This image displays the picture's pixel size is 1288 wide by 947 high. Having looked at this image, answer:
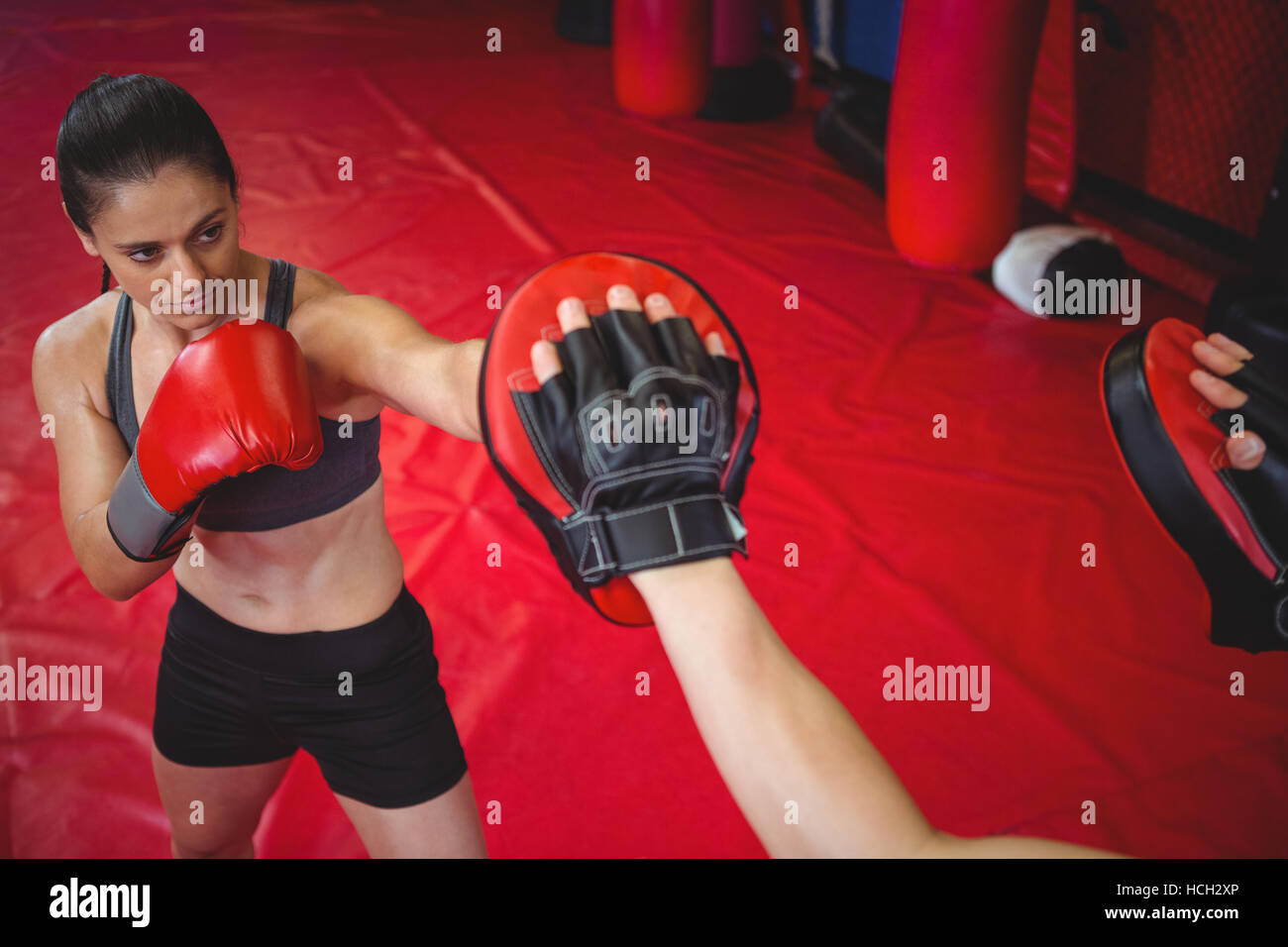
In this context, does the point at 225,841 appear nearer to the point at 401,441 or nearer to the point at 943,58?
the point at 401,441

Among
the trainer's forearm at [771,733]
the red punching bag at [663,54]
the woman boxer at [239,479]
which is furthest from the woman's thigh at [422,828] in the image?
the red punching bag at [663,54]

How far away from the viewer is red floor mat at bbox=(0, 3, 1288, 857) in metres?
1.76

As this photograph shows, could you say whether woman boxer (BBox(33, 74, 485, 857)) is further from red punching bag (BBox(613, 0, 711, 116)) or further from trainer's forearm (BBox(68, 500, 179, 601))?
red punching bag (BBox(613, 0, 711, 116))

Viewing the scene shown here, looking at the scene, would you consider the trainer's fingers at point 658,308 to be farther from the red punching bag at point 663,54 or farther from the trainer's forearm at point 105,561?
the red punching bag at point 663,54

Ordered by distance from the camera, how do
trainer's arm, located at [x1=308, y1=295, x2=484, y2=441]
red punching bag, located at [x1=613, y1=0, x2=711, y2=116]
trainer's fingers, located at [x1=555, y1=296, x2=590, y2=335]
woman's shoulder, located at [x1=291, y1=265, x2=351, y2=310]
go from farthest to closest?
red punching bag, located at [x1=613, y1=0, x2=711, y2=116], woman's shoulder, located at [x1=291, y1=265, x2=351, y2=310], trainer's arm, located at [x1=308, y1=295, x2=484, y2=441], trainer's fingers, located at [x1=555, y1=296, x2=590, y2=335]

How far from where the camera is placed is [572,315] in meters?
0.87

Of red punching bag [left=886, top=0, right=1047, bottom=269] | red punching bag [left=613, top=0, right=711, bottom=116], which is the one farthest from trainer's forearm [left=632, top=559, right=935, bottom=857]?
red punching bag [left=613, top=0, right=711, bottom=116]

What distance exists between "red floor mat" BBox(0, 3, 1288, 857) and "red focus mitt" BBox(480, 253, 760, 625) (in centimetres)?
104

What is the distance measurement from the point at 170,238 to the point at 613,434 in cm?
63

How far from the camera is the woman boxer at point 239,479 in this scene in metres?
1.08

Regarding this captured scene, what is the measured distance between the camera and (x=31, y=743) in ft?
6.09

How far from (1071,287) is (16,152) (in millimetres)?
4627

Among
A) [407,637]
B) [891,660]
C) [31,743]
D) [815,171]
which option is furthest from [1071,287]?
[31,743]

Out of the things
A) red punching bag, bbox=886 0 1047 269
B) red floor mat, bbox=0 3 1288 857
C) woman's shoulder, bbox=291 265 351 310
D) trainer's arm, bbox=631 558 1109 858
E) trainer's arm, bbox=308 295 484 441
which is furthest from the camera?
red punching bag, bbox=886 0 1047 269
